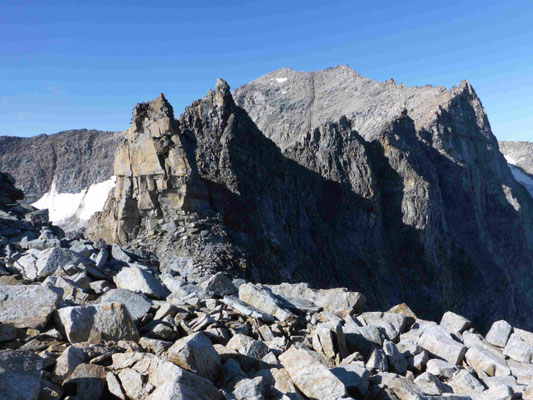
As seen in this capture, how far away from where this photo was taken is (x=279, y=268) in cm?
3038

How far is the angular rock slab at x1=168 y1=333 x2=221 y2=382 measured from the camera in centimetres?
552

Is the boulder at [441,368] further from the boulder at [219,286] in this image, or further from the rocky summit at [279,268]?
the boulder at [219,286]

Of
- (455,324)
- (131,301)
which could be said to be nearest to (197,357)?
(131,301)

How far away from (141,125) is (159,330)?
21.1 meters

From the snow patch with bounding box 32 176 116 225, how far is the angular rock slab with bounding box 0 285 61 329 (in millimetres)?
89661

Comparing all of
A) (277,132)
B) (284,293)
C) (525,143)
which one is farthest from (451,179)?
(525,143)

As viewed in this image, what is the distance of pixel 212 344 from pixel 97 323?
1633 millimetres

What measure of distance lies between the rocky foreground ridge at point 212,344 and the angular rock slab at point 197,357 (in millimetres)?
17

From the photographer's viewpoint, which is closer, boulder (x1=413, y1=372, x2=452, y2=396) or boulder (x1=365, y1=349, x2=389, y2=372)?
boulder (x1=413, y1=372, x2=452, y2=396)

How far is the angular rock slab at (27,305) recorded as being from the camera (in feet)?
20.8

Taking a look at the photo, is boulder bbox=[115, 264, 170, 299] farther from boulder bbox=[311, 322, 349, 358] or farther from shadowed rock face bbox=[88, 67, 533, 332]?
shadowed rock face bbox=[88, 67, 533, 332]

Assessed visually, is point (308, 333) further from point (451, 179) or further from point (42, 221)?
point (451, 179)

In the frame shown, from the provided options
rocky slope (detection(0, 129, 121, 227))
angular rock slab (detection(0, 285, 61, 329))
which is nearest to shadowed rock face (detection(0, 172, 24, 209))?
angular rock slab (detection(0, 285, 61, 329))

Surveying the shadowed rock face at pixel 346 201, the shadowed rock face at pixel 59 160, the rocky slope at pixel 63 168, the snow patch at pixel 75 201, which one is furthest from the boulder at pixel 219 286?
the shadowed rock face at pixel 59 160
